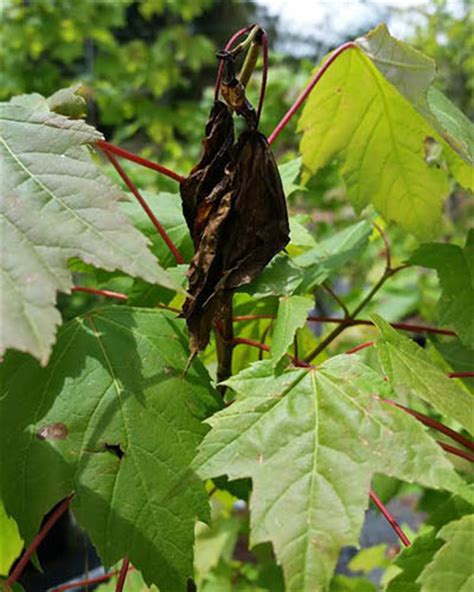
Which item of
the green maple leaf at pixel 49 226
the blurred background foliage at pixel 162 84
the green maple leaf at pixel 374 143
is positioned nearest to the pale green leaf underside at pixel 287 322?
the green maple leaf at pixel 49 226

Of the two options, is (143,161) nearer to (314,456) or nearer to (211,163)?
(211,163)

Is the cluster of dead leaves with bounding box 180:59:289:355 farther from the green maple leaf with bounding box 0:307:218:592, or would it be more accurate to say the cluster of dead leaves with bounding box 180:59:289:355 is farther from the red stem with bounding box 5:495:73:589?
the red stem with bounding box 5:495:73:589

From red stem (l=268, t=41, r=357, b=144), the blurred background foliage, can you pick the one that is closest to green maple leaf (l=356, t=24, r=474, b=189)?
red stem (l=268, t=41, r=357, b=144)

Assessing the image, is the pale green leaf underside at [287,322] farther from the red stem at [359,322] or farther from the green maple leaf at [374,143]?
the green maple leaf at [374,143]

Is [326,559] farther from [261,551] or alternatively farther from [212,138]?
[261,551]

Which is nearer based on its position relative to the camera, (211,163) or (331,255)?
(211,163)

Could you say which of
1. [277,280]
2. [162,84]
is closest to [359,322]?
[277,280]
